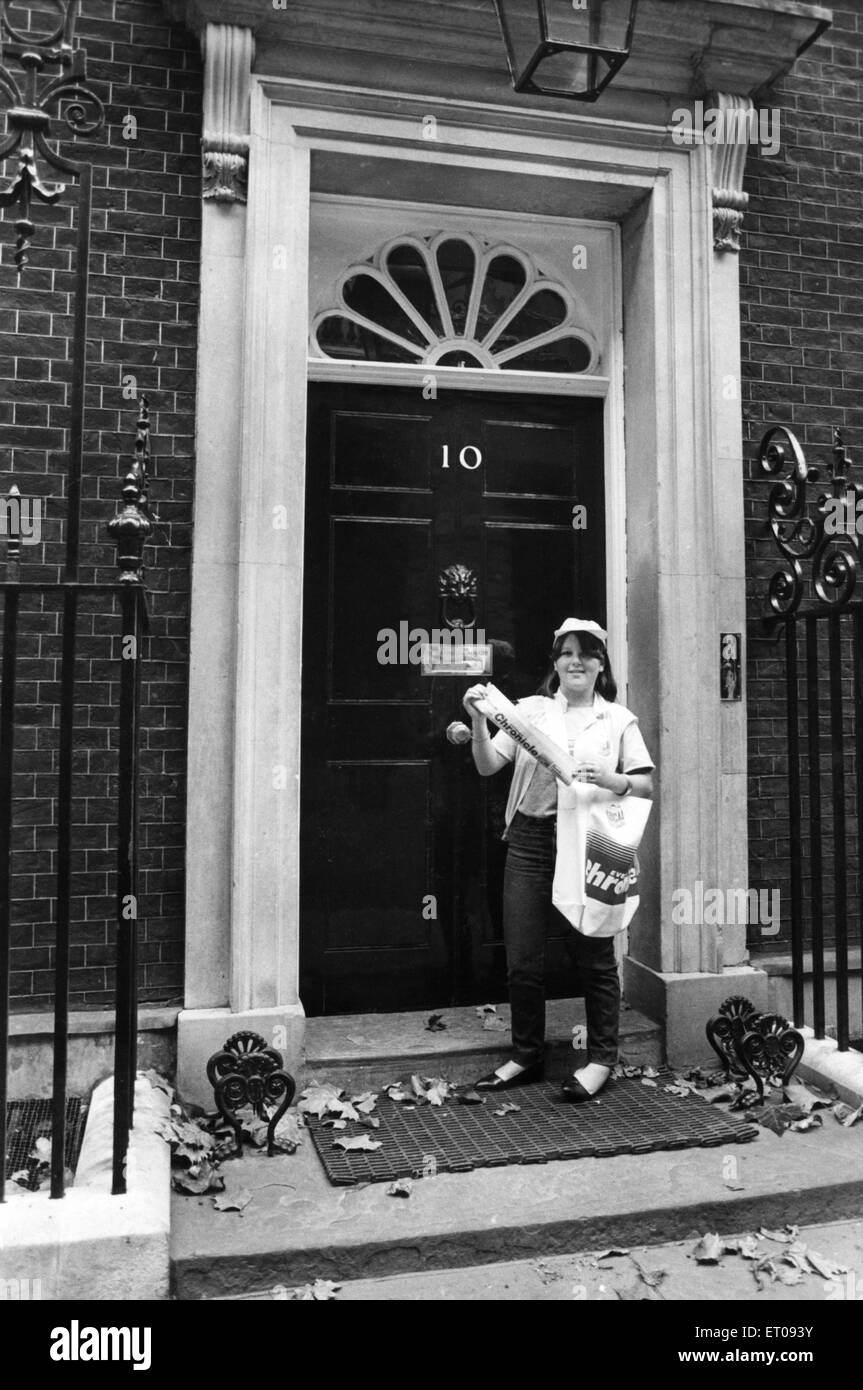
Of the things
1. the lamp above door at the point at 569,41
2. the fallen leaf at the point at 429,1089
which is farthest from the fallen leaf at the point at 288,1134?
the lamp above door at the point at 569,41

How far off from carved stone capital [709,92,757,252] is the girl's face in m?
2.34

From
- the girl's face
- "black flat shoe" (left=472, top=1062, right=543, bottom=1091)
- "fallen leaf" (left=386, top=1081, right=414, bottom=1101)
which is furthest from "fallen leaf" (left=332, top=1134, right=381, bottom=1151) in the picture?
the girl's face

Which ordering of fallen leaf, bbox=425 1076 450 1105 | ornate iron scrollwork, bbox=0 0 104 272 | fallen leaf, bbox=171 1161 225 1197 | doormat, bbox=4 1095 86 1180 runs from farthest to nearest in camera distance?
fallen leaf, bbox=425 1076 450 1105
doormat, bbox=4 1095 86 1180
fallen leaf, bbox=171 1161 225 1197
ornate iron scrollwork, bbox=0 0 104 272

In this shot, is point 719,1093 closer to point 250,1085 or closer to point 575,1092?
point 575,1092

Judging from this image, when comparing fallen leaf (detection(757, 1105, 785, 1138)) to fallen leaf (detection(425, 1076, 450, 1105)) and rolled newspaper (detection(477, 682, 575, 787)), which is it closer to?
fallen leaf (detection(425, 1076, 450, 1105))

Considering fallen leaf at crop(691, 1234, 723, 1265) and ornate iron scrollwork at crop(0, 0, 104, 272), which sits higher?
ornate iron scrollwork at crop(0, 0, 104, 272)

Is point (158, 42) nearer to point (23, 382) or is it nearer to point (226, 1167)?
point (23, 382)

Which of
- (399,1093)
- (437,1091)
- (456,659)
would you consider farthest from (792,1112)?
(456,659)

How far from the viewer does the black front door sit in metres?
5.09
